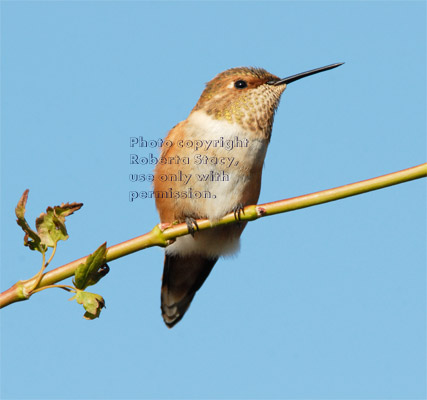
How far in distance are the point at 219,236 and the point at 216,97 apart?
1.16 meters

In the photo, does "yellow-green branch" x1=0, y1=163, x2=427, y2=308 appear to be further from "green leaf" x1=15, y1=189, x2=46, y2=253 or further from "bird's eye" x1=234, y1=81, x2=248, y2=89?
"bird's eye" x1=234, y1=81, x2=248, y2=89

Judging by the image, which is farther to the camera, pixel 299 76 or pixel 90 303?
pixel 299 76

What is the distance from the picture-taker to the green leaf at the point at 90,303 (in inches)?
75.0

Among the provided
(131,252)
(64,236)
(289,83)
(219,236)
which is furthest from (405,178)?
(219,236)

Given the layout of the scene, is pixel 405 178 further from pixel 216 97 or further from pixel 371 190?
pixel 216 97

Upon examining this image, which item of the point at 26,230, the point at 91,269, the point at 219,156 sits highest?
the point at 219,156

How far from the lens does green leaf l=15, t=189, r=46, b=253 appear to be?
1897mm

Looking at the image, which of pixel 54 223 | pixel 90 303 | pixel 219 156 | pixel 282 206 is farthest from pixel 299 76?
pixel 90 303

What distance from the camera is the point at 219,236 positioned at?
488cm

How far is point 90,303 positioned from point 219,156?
236 cm

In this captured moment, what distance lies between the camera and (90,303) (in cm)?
191

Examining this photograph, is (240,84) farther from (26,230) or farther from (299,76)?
(26,230)

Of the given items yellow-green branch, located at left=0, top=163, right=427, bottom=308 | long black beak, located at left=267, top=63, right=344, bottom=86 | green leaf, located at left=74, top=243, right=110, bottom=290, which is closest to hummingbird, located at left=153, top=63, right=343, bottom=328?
long black beak, located at left=267, top=63, right=344, bottom=86

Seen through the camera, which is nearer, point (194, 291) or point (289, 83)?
point (289, 83)
